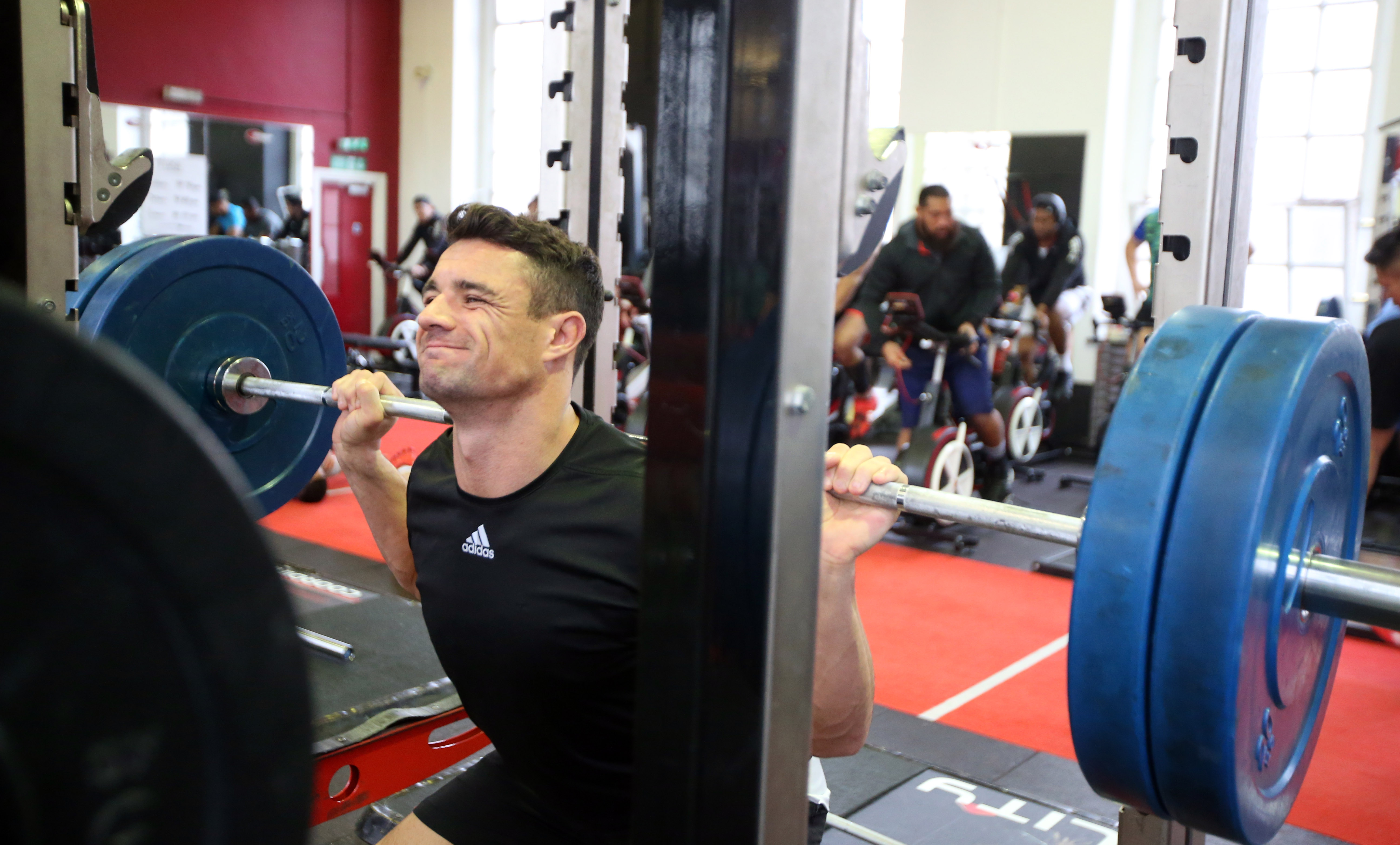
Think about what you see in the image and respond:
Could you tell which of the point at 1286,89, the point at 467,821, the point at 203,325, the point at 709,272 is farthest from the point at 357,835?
the point at 1286,89

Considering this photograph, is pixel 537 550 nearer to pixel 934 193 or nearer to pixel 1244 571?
pixel 1244 571

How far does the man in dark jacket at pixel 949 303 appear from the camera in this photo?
507 centimetres

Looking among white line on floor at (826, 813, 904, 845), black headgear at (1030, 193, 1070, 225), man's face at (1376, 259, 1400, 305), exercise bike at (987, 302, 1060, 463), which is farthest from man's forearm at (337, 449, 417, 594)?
black headgear at (1030, 193, 1070, 225)

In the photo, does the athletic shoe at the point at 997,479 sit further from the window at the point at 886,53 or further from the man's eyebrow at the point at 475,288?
the window at the point at 886,53

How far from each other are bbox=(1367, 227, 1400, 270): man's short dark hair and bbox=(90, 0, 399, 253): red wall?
9766mm

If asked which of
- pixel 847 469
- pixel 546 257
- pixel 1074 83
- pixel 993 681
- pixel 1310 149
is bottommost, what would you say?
pixel 993 681

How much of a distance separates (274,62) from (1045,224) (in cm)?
856

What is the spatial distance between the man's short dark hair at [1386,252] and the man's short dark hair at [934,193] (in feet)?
5.55

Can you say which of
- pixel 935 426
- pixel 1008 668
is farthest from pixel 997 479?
pixel 1008 668

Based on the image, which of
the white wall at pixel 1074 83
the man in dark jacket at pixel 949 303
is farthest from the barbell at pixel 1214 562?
the white wall at pixel 1074 83

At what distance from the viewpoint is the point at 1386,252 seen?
4.03 m

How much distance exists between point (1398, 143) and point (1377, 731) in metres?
4.27

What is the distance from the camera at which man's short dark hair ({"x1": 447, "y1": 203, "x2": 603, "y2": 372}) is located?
60.7 inches

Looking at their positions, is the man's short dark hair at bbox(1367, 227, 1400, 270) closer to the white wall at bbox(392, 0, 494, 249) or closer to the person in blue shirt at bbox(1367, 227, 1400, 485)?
the person in blue shirt at bbox(1367, 227, 1400, 485)
